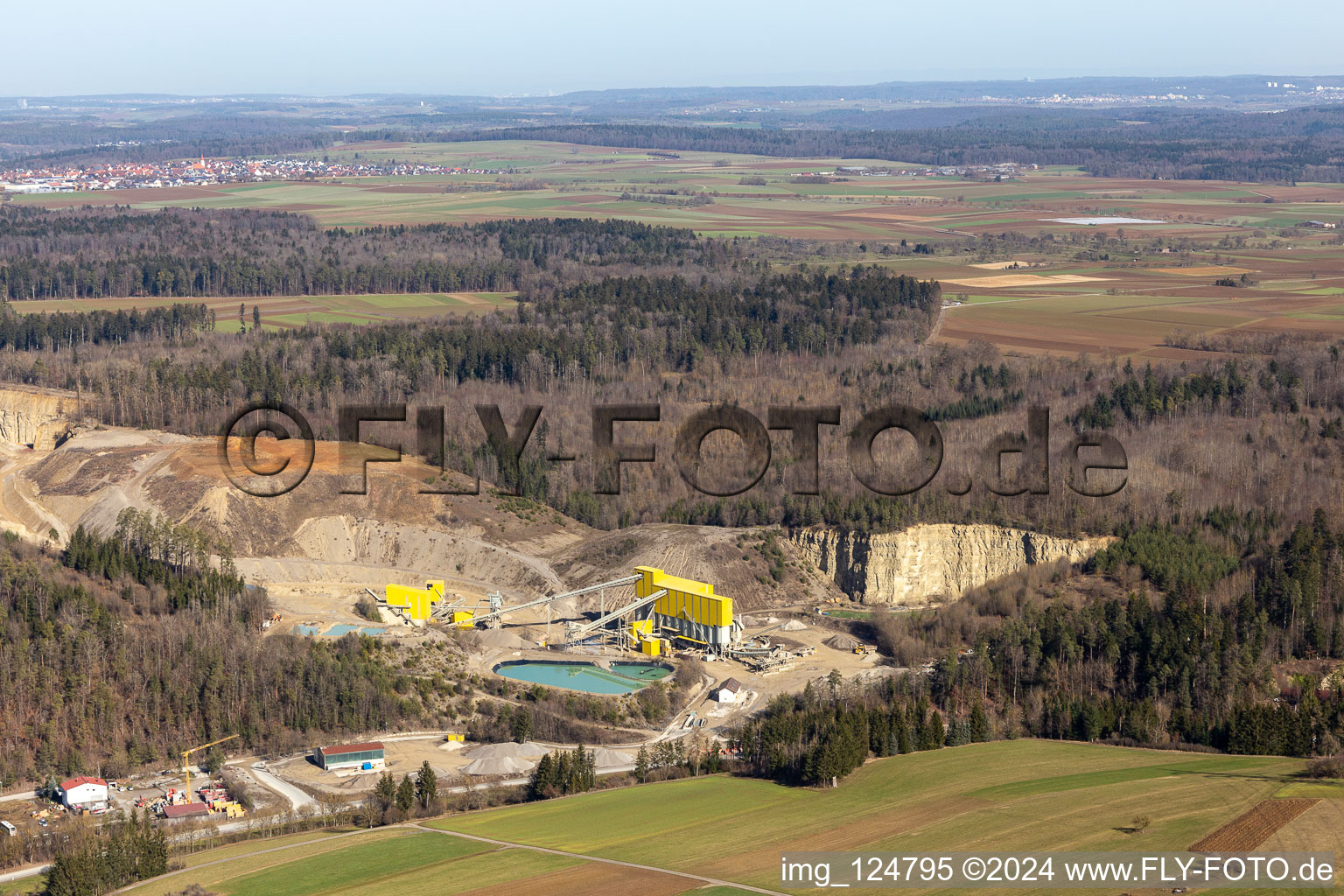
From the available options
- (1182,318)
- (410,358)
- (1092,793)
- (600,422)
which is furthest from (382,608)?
(1182,318)

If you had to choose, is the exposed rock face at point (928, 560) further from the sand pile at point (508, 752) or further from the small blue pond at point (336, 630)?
the sand pile at point (508, 752)

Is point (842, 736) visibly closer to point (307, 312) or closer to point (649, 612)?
point (649, 612)

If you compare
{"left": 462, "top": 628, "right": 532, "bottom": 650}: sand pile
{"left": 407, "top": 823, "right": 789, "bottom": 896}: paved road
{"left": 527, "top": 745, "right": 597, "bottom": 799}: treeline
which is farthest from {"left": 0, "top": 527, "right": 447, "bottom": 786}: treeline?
{"left": 407, "top": 823, "right": 789, "bottom": 896}: paved road

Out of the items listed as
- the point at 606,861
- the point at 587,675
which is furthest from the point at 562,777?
the point at 587,675

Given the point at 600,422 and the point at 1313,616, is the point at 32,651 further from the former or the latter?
the point at 1313,616

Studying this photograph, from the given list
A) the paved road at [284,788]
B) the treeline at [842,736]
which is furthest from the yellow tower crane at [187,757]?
the treeline at [842,736]

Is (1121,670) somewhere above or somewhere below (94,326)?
below
